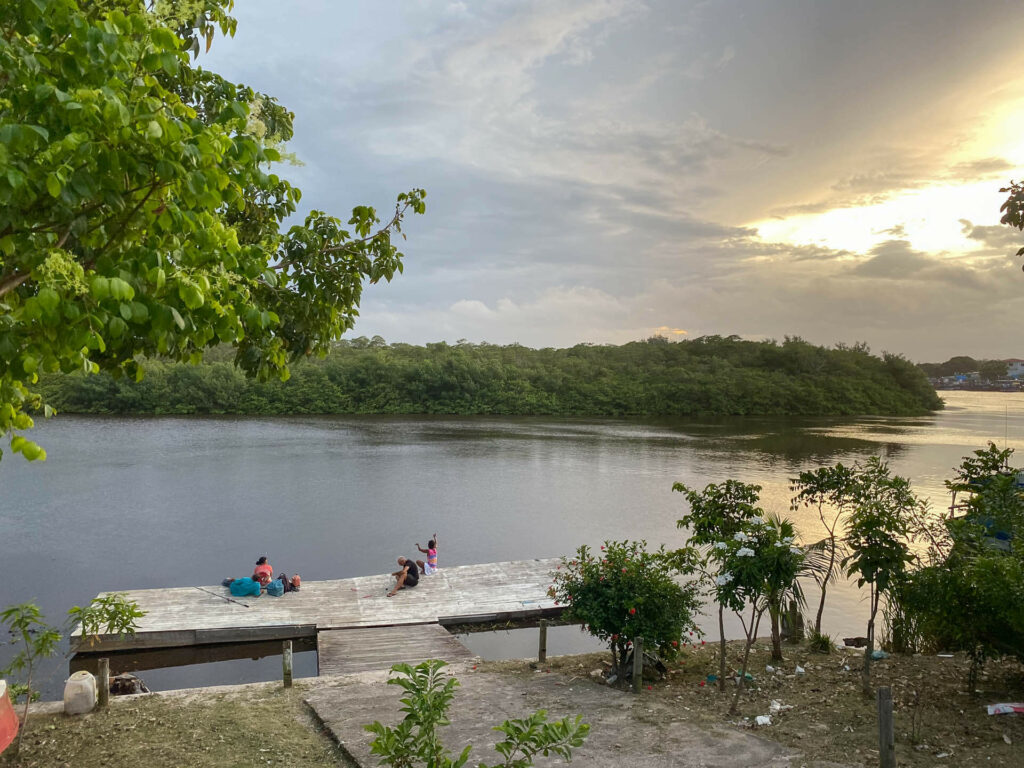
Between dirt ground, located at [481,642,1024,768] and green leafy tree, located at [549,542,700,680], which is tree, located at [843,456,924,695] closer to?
dirt ground, located at [481,642,1024,768]

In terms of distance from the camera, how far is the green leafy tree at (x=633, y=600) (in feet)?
25.5

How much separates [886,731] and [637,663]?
2.90 metres

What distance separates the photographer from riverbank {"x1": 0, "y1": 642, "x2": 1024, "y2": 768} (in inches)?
218

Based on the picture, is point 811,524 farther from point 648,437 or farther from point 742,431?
point 742,431

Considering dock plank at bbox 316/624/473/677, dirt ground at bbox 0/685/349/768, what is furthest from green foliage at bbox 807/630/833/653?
dirt ground at bbox 0/685/349/768

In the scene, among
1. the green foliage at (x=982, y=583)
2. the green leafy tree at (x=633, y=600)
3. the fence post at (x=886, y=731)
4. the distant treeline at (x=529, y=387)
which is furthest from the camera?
the distant treeline at (x=529, y=387)

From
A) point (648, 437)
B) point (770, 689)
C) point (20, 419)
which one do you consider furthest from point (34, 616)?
point (648, 437)

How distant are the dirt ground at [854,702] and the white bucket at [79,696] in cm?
465

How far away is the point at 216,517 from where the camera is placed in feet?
71.5

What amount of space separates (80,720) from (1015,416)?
84924 mm

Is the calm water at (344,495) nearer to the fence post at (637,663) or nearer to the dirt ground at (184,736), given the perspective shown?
the dirt ground at (184,736)

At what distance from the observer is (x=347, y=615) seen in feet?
37.7

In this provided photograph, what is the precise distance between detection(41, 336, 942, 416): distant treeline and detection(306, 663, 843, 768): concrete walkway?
5602cm

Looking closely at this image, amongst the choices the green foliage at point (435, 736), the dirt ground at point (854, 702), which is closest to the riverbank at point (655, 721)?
the dirt ground at point (854, 702)
